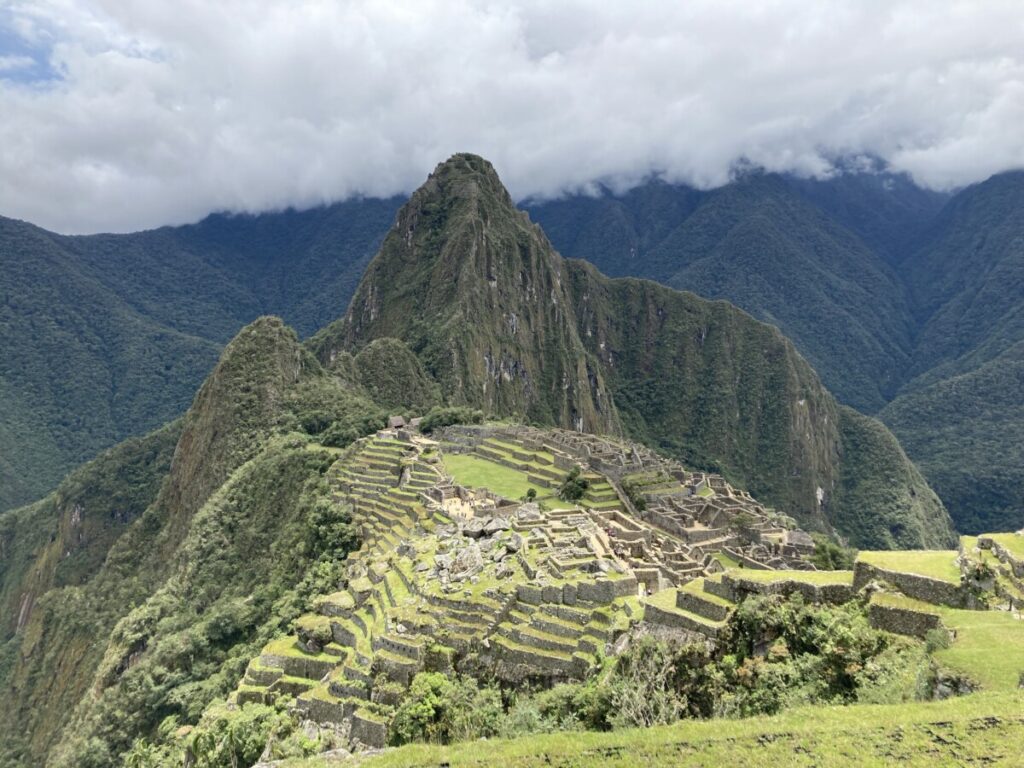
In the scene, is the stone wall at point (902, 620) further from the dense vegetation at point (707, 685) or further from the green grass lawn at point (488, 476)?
the green grass lawn at point (488, 476)

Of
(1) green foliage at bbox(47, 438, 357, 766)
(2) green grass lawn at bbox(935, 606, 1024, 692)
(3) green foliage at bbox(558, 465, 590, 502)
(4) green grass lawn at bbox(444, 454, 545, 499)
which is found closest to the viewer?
(2) green grass lawn at bbox(935, 606, 1024, 692)

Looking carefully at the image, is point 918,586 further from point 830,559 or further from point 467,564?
point 830,559

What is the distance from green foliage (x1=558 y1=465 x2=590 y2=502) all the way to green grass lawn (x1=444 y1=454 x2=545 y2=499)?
1.80m

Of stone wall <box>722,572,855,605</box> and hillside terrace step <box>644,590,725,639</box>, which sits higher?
stone wall <box>722,572,855,605</box>

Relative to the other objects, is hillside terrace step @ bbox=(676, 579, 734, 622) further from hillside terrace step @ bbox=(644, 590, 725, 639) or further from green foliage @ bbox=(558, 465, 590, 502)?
green foliage @ bbox=(558, 465, 590, 502)

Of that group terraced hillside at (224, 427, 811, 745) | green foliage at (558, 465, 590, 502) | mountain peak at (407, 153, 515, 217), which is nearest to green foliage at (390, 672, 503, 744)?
terraced hillside at (224, 427, 811, 745)

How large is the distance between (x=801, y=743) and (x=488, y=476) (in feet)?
158

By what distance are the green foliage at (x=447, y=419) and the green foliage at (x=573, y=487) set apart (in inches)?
1076

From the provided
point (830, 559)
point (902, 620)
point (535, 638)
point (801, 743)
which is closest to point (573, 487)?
point (830, 559)

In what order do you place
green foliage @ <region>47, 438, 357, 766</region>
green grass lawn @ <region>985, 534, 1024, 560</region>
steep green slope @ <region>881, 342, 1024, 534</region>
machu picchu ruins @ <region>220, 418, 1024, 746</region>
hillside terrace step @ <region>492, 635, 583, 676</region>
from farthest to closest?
steep green slope @ <region>881, 342, 1024, 534</region>
green foliage @ <region>47, 438, 357, 766</region>
hillside terrace step @ <region>492, 635, 583, 676</region>
machu picchu ruins @ <region>220, 418, 1024, 746</region>
green grass lawn @ <region>985, 534, 1024, 560</region>

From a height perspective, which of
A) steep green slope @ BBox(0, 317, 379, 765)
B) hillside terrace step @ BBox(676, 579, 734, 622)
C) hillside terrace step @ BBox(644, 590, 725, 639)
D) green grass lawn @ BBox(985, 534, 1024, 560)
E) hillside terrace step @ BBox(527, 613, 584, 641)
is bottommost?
steep green slope @ BBox(0, 317, 379, 765)

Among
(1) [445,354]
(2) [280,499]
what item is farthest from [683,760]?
(1) [445,354]

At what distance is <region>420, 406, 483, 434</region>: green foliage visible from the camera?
8312 cm

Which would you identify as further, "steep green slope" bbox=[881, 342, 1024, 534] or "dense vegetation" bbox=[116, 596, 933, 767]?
"steep green slope" bbox=[881, 342, 1024, 534]
